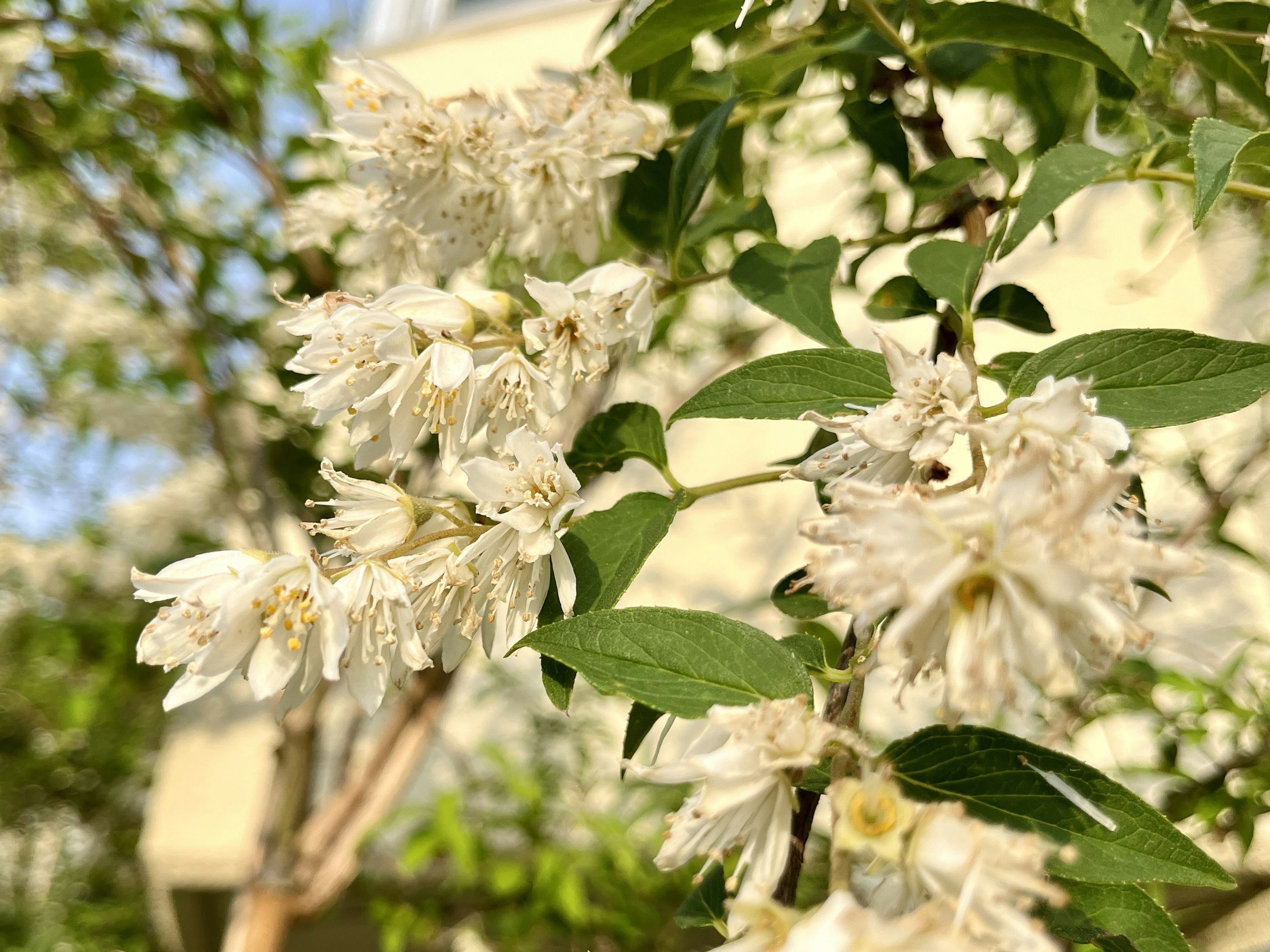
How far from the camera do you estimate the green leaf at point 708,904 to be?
35 centimetres

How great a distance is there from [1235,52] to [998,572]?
438mm

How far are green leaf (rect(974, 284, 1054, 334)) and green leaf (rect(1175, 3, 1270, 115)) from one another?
18 centimetres

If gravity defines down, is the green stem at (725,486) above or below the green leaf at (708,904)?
above

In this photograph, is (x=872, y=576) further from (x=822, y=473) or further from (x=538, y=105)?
(x=538, y=105)

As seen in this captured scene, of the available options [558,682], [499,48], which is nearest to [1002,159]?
[558,682]

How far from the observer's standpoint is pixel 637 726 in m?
0.39

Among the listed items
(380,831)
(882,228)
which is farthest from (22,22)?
(380,831)

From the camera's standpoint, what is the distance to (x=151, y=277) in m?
1.21

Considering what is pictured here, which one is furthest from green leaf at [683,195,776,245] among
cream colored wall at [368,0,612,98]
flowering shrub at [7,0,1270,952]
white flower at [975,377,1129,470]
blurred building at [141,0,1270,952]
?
cream colored wall at [368,0,612,98]

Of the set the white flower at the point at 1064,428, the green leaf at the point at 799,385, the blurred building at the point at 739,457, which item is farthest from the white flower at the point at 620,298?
the blurred building at the point at 739,457

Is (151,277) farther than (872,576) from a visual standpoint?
Yes

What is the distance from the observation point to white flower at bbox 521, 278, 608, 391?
42cm

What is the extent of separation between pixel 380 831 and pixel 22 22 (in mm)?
986

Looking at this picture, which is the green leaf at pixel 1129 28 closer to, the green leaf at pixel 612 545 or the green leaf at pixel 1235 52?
the green leaf at pixel 1235 52
